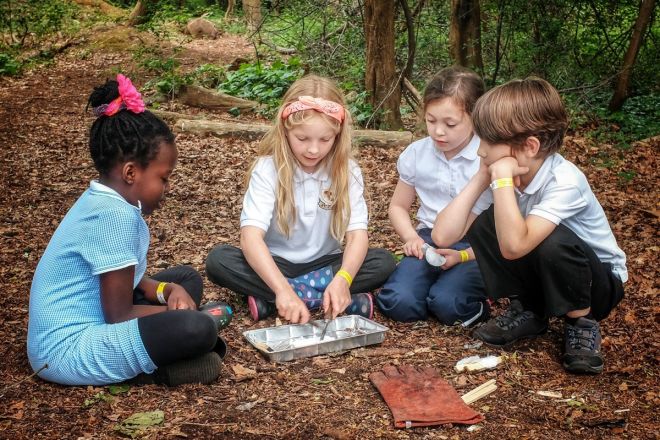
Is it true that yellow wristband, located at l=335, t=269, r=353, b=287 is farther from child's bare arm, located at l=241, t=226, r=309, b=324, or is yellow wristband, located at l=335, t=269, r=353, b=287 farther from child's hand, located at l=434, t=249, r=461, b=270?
child's hand, located at l=434, t=249, r=461, b=270

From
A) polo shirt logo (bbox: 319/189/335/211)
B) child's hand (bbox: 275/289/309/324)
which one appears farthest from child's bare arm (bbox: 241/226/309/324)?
polo shirt logo (bbox: 319/189/335/211)

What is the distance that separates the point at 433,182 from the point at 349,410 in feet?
5.22

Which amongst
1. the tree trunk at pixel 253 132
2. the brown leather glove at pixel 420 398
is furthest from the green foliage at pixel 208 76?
the brown leather glove at pixel 420 398

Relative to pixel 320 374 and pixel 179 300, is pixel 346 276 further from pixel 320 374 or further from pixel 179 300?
pixel 179 300

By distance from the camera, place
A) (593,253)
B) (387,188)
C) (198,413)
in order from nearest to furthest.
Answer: (198,413) < (593,253) < (387,188)

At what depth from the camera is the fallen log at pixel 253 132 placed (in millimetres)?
7039

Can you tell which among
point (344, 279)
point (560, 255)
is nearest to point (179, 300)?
point (344, 279)

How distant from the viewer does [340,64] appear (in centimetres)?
922

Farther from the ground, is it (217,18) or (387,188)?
(217,18)

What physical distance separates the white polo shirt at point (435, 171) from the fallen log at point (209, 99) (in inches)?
216

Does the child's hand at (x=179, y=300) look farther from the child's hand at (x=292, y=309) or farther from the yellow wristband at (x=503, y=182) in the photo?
the yellow wristband at (x=503, y=182)

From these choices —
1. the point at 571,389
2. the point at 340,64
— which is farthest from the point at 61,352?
the point at 340,64

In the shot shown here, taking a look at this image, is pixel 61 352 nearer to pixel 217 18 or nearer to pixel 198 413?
pixel 198 413

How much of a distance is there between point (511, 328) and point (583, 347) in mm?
350
